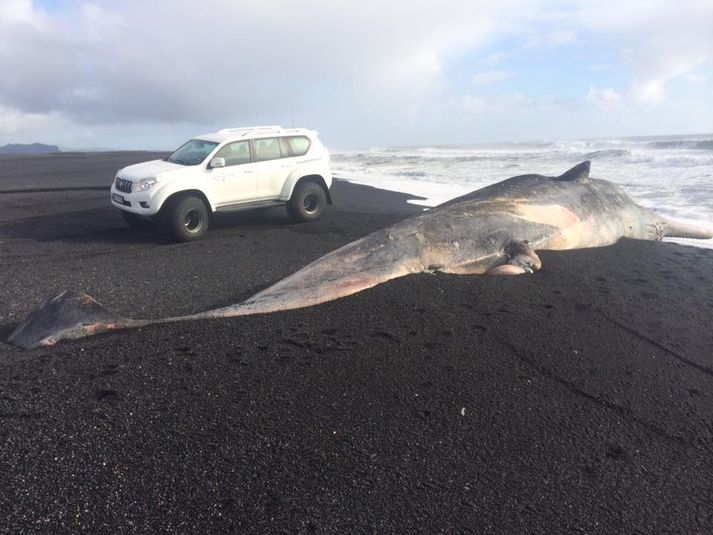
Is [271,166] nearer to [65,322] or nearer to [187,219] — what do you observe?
[187,219]

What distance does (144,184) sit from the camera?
9617 mm

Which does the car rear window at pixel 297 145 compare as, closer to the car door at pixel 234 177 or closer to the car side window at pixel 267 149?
the car side window at pixel 267 149

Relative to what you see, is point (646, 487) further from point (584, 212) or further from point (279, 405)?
point (584, 212)

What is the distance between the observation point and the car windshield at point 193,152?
10391mm

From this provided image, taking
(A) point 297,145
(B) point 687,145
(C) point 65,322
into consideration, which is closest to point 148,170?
(A) point 297,145

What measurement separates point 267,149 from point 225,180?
123cm

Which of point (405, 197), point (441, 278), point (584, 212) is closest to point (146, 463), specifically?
point (441, 278)

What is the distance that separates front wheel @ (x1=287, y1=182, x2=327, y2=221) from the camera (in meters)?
11.5

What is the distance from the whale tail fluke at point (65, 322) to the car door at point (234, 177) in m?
5.73

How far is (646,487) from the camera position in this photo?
3006 mm

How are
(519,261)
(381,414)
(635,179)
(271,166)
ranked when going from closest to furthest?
(381,414) → (519,261) → (271,166) → (635,179)

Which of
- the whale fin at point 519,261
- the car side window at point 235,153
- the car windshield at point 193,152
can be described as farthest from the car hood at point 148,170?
the whale fin at point 519,261

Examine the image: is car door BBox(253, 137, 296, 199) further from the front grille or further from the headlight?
the front grille

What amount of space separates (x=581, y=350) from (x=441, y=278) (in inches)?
77.0
